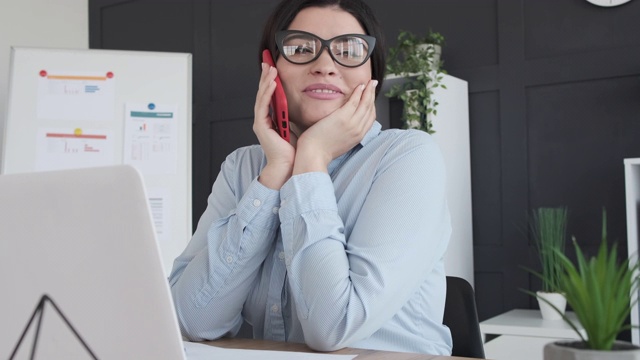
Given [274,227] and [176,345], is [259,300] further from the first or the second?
[176,345]

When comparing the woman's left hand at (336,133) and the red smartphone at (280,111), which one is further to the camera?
the red smartphone at (280,111)

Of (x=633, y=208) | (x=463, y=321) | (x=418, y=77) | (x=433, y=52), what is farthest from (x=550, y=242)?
(x=463, y=321)

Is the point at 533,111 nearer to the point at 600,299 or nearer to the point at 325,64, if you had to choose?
the point at 325,64

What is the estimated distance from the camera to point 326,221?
1.32 metres

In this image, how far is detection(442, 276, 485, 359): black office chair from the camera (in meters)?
1.51

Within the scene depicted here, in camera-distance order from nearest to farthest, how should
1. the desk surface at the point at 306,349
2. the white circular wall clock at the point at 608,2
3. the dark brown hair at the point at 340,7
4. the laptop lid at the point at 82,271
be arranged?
the laptop lid at the point at 82,271 → the desk surface at the point at 306,349 → the dark brown hair at the point at 340,7 → the white circular wall clock at the point at 608,2

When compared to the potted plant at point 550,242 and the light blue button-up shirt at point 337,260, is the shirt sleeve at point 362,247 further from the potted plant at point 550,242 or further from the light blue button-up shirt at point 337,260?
the potted plant at point 550,242

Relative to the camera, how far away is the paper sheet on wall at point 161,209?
398 centimetres

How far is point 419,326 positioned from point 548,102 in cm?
247

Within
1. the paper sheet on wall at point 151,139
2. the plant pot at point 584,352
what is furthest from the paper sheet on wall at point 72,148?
the plant pot at point 584,352

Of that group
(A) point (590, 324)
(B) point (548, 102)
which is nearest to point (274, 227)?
(A) point (590, 324)

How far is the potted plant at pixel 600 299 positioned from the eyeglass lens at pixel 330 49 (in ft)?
3.39

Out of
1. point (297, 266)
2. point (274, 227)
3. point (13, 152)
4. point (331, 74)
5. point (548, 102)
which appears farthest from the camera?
point (13, 152)

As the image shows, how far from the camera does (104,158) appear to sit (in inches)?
157
